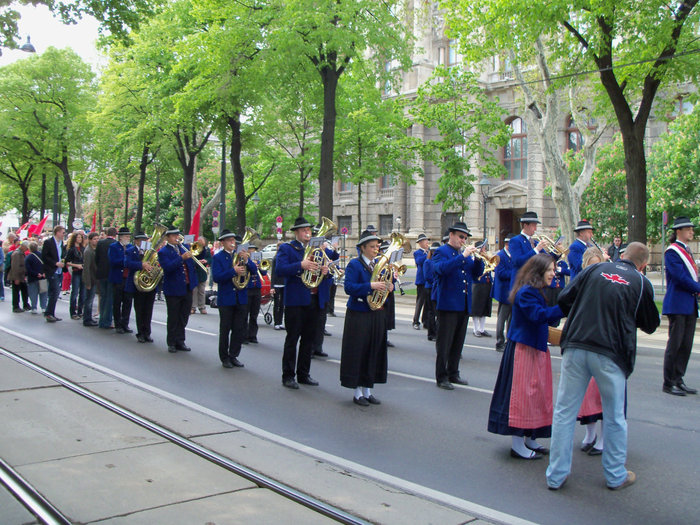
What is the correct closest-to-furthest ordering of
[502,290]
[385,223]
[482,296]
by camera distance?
[502,290] → [482,296] → [385,223]

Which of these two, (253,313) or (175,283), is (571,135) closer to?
(253,313)

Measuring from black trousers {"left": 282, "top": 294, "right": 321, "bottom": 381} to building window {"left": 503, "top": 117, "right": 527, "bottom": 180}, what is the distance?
1332 inches

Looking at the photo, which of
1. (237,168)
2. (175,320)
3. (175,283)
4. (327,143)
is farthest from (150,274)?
(237,168)

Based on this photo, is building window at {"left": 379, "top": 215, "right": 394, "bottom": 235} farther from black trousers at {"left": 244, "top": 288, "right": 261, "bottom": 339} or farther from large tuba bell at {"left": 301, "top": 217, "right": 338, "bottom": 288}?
large tuba bell at {"left": 301, "top": 217, "right": 338, "bottom": 288}

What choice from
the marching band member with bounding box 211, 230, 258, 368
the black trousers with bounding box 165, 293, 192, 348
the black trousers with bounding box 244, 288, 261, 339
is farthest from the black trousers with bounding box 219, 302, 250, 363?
the black trousers with bounding box 244, 288, 261, 339

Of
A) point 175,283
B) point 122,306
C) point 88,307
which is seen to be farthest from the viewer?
point 88,307

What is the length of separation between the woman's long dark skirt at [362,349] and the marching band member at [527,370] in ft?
6.46

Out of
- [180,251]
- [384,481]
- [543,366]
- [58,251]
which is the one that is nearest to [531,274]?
[543,366]

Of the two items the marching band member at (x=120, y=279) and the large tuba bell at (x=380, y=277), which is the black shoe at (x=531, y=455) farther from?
the marching band member at (x=120, y=279)

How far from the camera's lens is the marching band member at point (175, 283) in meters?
11.2

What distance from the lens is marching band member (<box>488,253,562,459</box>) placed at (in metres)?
5.62

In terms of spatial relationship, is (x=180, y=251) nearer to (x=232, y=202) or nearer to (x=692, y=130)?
(x=692, y=130)

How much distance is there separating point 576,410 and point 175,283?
25.7 feet

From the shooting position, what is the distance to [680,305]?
8.32 metres
